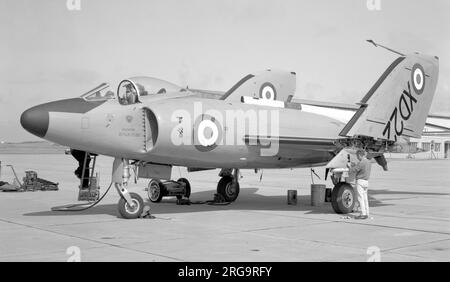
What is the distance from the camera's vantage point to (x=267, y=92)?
15.8m

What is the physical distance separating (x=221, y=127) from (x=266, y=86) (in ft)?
14.2

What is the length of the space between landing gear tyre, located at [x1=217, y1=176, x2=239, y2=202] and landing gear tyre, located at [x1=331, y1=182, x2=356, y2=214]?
13.4ft

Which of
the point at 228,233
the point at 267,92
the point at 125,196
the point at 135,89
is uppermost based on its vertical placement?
the point at 267,92

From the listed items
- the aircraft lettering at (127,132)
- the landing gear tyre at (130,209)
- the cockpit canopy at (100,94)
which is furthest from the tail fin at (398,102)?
the cockpit canopy at (100,94)

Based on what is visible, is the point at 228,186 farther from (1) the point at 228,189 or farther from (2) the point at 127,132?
(2) the point at 127,132

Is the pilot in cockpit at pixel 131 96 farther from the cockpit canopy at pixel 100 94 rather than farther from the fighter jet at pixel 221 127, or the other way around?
the cockpit canopy at pixel 100 94

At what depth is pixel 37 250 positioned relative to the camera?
24.4 feet

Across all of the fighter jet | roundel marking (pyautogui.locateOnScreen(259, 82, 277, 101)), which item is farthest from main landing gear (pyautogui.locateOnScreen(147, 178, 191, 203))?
roundel marking (pyautogui.locateOnScreen(259, 82, 277, 101))

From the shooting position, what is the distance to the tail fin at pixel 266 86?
14.9 m

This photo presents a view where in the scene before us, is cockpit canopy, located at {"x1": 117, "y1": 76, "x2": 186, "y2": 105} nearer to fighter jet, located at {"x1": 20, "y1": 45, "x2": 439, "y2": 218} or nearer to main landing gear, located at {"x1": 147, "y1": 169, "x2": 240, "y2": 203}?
fighter jet, located at {"x1": 20, "y1": 45, "x2": 439, "y2": 218}

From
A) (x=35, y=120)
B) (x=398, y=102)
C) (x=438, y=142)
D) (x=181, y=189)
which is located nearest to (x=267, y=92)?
(x=181, y=189)
